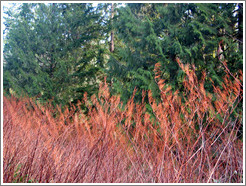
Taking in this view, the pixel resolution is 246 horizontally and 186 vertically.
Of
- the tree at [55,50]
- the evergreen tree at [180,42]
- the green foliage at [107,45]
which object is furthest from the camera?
the tree at [55,50]

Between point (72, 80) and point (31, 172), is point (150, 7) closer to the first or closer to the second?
point (72, 80)

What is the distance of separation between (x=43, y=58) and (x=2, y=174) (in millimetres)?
7729

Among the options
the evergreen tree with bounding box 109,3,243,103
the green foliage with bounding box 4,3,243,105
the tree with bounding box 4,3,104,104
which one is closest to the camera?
the evergreen tree with bounding box 109,3,243,103

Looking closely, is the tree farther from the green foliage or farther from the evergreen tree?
the evergreen tree

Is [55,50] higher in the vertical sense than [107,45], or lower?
lower

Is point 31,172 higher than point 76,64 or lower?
lower

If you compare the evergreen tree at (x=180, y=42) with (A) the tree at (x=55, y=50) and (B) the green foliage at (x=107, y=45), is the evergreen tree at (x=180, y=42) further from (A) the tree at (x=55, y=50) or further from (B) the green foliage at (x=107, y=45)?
(A) the tree at (x=55, y=50)

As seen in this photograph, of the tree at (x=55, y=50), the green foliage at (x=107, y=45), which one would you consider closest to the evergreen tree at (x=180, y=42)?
the green foliage at (x=107, y=45)

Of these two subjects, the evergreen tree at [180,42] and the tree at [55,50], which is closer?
the evergreen tree at [180,42]

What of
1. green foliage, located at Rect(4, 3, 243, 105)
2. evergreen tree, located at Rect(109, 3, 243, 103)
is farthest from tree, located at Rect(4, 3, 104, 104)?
evergreen tree, located at Rect(109, 3, 243, 103)

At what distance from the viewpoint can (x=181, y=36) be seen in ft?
18.9

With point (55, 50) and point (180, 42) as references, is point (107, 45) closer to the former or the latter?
point (55, 50)

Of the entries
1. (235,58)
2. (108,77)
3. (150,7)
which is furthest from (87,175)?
(150,7)

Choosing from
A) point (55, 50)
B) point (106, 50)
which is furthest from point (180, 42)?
point (55, 50)
